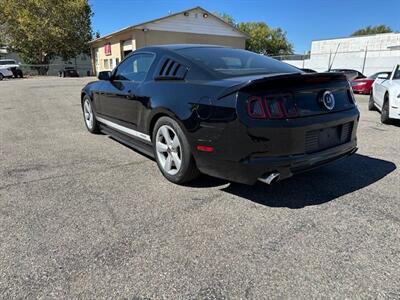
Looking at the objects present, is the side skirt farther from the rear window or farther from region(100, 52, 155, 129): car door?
the rear window

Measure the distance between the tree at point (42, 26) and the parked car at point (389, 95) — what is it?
147ft

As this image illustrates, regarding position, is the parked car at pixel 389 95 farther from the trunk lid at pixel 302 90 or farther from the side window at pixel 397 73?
the trunk lid at pixel 302 90

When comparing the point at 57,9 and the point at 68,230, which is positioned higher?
the point at 57,9

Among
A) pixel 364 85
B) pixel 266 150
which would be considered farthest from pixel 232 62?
pixel 364 85

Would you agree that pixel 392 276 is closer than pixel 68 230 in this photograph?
Yes

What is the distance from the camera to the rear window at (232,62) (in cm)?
344

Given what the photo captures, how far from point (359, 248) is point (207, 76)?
197cm

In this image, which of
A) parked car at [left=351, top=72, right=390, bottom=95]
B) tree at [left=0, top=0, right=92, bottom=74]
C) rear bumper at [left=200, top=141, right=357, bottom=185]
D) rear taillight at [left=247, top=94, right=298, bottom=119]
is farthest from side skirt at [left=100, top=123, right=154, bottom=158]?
tree at [left=0, top=0, right=92, bottom=74]

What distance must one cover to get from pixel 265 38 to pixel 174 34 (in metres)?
50.7

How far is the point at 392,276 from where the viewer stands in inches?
82.8

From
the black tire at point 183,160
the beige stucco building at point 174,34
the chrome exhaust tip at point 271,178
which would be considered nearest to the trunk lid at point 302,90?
the chrome exhaust tip at point 271,178

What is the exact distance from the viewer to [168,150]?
144 inches

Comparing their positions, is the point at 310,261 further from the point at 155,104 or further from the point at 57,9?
the point at 57,9

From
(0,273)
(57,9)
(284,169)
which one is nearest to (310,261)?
(284,169)
